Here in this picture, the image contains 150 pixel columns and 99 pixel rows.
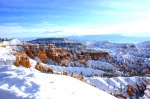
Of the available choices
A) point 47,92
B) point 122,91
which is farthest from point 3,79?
point 122,91

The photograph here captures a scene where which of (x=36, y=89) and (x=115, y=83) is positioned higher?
(x=36, y=89)

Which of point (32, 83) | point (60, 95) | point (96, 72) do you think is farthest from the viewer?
point (96, 72)

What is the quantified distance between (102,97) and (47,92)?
733cm

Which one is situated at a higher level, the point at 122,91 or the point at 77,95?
the point at 77,95

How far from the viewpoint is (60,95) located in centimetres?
2656

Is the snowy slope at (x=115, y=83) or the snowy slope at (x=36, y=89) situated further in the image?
the snowy slope at (x=115, y=83)

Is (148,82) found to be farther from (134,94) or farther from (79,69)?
(79,69)

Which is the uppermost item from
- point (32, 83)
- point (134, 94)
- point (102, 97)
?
point (32, 83)

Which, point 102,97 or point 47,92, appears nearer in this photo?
point 47,92

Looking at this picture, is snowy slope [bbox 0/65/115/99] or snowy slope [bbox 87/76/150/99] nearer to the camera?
snowy slope [bbox 0/65/115/99]

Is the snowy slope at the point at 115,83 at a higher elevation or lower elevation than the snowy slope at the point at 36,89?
lower

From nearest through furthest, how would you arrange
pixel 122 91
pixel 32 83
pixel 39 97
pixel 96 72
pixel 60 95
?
pixel 39 97 → pixel 60 95 → pixel 32 83 → pixel 122 91 → pixel 96 72

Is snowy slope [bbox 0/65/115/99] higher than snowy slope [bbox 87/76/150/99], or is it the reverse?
snowy slope [bbox 0/65/115/99]

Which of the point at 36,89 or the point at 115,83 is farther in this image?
the point at 115,83
